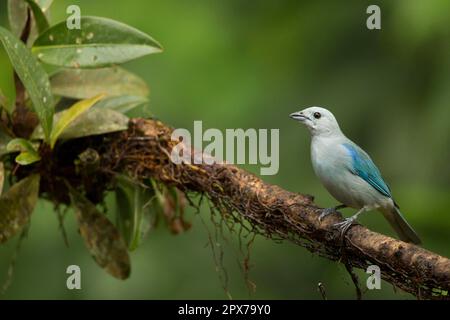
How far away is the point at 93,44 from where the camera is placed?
5.04 meters

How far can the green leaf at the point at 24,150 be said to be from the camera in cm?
480

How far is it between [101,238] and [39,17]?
1291 millimetres

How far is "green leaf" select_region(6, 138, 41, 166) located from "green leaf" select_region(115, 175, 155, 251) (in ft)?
1.89

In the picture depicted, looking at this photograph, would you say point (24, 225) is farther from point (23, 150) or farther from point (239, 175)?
point (239, 175)

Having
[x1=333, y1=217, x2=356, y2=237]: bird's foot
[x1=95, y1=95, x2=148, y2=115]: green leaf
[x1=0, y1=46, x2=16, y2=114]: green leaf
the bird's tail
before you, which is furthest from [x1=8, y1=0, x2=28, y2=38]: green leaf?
the bird's tail

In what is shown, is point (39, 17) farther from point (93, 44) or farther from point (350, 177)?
point (350, 177)

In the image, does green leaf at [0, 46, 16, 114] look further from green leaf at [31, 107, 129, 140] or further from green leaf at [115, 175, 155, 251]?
green leaf at [115, 175, 155, 251]

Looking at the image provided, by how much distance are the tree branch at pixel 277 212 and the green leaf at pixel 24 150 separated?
0.49m

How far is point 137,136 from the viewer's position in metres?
5.26

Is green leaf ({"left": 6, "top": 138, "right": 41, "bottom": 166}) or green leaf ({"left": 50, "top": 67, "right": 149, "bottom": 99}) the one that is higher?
green leaf ({"left": 50, "top": 67, "right": 149, "bottom": 99})

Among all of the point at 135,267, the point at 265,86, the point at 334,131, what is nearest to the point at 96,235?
the point at 334,131

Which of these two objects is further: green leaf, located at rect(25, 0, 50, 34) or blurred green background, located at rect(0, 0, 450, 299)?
blurred green background, located at rect(0, 0, 450, 299)

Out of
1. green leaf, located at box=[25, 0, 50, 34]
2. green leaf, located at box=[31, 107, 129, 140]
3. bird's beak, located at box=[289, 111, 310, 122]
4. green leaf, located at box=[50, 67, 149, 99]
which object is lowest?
green leaf, located at box=[31, 107, 129, 140]

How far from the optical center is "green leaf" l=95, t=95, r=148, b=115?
5.37m
